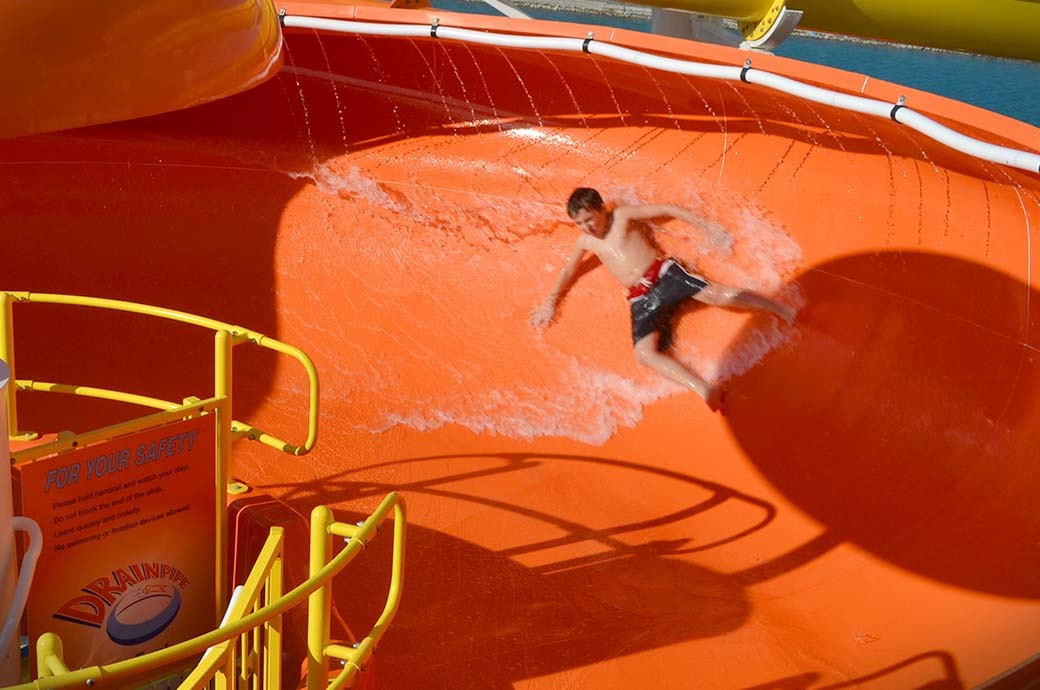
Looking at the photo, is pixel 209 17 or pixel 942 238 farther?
pixel 942 238

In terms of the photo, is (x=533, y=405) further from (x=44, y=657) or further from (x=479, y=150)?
(x=44, y=657)

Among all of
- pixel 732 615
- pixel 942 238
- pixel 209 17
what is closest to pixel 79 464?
pixel 209 17

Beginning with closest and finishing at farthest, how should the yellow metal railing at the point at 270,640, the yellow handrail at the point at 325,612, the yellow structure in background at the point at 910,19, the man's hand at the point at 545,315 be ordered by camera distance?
the yellow metal railing at the point at 270,640, the yellow handrail at the point at 325,612, the yellow structure in background at the point at 910,19, the man's hand at the point at 545,315

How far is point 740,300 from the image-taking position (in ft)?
18.2

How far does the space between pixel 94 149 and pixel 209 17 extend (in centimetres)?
416

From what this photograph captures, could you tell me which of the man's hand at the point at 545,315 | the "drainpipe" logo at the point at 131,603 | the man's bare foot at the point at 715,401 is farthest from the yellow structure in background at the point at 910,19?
the "drainpipe" logo at the point at 131,603

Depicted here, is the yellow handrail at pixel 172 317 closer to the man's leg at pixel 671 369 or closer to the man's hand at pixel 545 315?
the man's leg at pixel 671 369

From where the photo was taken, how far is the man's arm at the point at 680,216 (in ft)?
18.7

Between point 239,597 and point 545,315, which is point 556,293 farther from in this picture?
point 239,597

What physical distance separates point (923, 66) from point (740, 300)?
14.4m

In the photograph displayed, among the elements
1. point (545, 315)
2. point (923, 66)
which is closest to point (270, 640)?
point (545, 315)

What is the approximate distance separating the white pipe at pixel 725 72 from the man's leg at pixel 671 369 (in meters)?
1.28

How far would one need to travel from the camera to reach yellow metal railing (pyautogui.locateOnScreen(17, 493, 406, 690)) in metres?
1.94

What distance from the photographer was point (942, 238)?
17.1 feet
